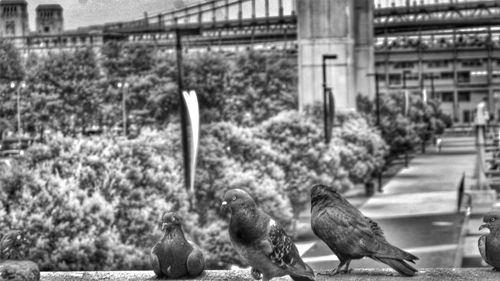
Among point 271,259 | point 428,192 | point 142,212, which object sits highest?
point 271,259

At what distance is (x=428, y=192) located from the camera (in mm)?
60719

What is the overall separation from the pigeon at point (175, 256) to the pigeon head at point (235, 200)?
3.92 ft

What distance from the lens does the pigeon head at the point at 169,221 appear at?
9.75 metres

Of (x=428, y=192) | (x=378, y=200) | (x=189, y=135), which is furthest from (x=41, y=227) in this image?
(x=428, y=192)

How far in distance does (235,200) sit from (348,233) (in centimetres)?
144

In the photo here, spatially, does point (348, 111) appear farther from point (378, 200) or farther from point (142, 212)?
point (142, 212)

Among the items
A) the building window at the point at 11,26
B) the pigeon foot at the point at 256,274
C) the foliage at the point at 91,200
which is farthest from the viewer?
the building window at the point at 11,26

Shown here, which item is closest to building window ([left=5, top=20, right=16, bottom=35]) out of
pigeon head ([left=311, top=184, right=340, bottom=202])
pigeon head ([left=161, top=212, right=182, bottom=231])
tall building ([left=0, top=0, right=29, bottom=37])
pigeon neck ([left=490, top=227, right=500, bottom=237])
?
tall building ([left=0, top=0, right=29, bottom=37])

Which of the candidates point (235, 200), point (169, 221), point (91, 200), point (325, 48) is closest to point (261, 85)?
point (325, 48)

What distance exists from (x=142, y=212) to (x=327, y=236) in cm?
1327

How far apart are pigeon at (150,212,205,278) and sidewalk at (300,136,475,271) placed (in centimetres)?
1786

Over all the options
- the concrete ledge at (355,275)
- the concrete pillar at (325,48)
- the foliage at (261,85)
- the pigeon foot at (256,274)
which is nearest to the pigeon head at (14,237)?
the concrete ledge at (355,275)

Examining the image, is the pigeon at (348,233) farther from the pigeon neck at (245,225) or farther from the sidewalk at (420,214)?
the sidewalk at (420,214)

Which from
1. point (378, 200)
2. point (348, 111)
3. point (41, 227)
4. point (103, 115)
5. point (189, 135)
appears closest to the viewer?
point (41, 227)
